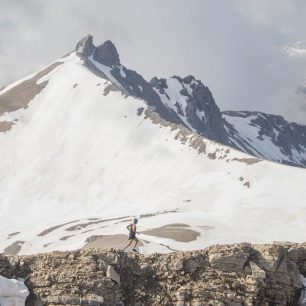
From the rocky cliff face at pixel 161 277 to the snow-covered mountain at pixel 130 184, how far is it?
48069mm

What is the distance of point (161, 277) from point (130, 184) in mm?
125431

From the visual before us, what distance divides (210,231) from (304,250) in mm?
67811

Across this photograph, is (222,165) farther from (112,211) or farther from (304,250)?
(304,250)

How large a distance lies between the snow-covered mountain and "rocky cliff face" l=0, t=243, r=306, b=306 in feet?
158

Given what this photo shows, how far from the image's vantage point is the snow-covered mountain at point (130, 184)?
104 meters

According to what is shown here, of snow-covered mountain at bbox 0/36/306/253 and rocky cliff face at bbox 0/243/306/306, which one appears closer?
rocky cliff face at bbox 0/243/306/306

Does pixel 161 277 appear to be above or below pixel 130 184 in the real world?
below

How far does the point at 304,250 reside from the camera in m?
29.5

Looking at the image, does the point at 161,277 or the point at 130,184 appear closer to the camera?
the point at 161,277

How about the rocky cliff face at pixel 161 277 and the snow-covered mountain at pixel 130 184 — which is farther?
the snow-covered mountain at pixel 130 184

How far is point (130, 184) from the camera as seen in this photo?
15175 centimetres

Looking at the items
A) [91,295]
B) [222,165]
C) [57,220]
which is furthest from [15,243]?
[91,295]

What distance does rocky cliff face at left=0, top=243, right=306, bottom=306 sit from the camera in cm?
2512

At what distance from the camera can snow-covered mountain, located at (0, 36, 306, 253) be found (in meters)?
104
